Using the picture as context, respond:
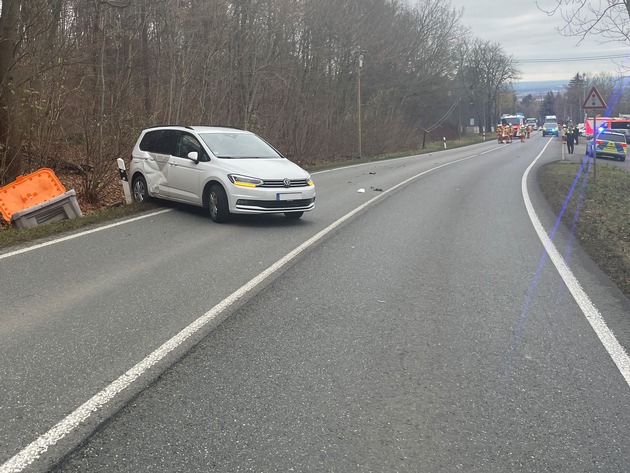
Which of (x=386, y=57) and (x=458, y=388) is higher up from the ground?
(x=386, y=57)

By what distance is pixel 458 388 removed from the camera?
4094 mm

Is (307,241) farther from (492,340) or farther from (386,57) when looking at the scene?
(386,57)

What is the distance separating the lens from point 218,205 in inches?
429

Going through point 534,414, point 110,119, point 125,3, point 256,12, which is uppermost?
point 256,12

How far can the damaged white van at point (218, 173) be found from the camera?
10.6 m

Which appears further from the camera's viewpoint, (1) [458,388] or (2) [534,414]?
(1) [458,388]

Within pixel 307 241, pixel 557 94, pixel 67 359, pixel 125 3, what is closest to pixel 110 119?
pixel 125 3

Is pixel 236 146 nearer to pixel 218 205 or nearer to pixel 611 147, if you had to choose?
pixel 218 205

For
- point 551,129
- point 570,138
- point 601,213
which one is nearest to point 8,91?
point 601,213

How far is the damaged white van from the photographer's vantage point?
10609mm

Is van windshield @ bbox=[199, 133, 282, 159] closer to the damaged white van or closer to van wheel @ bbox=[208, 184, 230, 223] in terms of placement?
the damaged white van

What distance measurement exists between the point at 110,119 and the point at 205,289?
8657 millimetres

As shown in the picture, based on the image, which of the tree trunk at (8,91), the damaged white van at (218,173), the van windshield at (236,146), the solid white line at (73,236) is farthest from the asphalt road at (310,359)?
the tree trunk at (8,91)

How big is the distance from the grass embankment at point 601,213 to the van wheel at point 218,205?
6.04 meters
